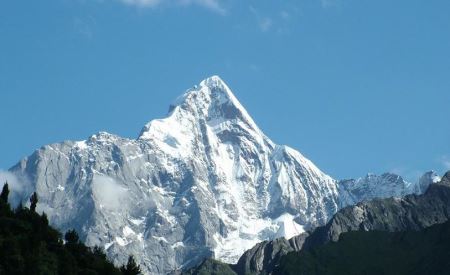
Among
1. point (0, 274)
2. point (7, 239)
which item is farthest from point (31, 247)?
point (0, 274)

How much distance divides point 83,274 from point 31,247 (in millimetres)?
10523

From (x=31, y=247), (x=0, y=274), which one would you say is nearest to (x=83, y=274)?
(x=31, y=247)

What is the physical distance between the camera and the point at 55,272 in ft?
618

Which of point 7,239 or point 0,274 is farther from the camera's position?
point 7,239

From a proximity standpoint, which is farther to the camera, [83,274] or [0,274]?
[83,274]

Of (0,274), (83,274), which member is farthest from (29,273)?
(83,274)

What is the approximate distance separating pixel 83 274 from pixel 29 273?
19.5 metres

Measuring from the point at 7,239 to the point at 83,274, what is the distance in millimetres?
15710

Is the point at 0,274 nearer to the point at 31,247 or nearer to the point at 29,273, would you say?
the point at 29,273

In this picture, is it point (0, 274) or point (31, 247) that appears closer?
point (0, 274)

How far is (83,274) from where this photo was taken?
199 meters

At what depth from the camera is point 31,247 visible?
647 ft

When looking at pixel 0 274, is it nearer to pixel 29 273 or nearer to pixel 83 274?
pixel 29 273

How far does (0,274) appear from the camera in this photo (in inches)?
6924
